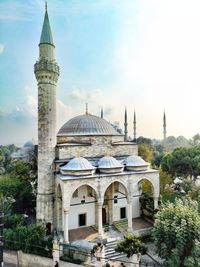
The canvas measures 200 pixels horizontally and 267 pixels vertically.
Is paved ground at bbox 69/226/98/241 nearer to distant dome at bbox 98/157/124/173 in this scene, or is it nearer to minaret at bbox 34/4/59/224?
minaret at bbox 34/4/59/224

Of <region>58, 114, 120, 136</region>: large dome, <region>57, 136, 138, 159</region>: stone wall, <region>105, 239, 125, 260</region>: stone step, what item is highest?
<region>58, 114, 120, 136</region>: large dome

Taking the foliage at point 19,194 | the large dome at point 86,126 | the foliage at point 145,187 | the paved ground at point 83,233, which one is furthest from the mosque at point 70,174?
the foliage at point 19,194

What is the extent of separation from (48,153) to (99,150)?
3.44 meters

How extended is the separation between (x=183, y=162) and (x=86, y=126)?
1042 centimetres

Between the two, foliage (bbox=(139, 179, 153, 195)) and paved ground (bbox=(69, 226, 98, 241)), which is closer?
paved ground (bbox=(69, 226, 98, 241))

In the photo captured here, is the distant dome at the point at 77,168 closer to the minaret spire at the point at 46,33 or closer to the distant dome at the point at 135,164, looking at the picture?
the distant dome at the point at 135,164

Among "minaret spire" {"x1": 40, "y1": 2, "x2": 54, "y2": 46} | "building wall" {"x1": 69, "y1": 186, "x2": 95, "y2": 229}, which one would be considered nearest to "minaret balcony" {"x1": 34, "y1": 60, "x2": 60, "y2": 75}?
"minaret spire" {"x1": 40, "y1": 2, "x2": 54, "y2": 46}

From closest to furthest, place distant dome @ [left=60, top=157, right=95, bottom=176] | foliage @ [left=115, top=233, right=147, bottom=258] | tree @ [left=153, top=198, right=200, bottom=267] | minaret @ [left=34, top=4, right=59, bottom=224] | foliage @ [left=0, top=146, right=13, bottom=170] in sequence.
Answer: tree @ [left=153, top=198, right=200, bottom=267] < foliage @ [left=115, top=233, right=147, bottom=258] < distant dome @ [left=60, top=157, right=95, bottom=176] < minaret @ [left=34, top=4, right=59, bottom=224] < foliage @ [left=0, top=146, right=13, bottom=170]

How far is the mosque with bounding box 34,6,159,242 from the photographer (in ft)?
37.3

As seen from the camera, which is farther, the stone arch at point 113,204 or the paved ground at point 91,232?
the stone arch at point 113,204

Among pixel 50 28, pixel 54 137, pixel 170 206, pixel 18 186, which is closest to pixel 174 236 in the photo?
pixel 170 206

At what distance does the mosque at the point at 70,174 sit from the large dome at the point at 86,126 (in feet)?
4.72

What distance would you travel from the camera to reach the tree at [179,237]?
7789 mm

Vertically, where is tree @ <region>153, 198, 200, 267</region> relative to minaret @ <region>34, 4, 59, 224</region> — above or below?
below
